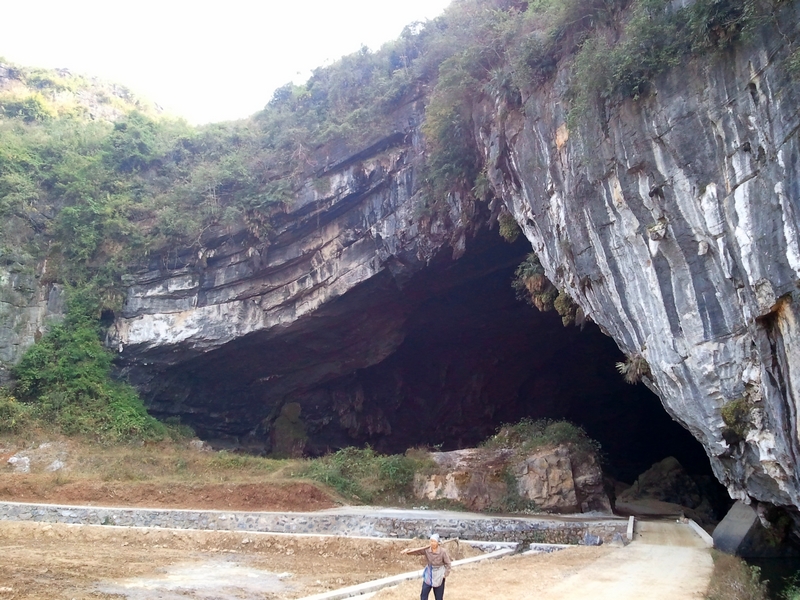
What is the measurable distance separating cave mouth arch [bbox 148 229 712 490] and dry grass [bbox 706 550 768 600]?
36.7 feet

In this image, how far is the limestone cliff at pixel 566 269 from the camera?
7.73m

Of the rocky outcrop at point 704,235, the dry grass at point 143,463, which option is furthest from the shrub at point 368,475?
the rocky outcrop at point 704,235

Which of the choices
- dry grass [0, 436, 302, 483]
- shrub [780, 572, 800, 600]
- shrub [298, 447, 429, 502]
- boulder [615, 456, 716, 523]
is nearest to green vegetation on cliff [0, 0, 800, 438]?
dry grass [0, 436, 302, 483]

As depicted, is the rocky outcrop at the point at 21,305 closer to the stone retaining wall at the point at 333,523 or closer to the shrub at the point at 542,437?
the stone retaining wall at the point at 333,523

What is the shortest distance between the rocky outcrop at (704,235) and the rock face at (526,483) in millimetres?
5513

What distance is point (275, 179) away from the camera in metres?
21.6

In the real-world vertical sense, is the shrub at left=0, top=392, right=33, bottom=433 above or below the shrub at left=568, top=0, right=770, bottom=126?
below

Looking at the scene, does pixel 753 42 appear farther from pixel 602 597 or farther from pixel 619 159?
pixel 602 597

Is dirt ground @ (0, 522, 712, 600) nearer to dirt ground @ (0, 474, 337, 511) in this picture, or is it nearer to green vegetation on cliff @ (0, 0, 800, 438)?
dirt ground @ (0, 474, 337, 511)

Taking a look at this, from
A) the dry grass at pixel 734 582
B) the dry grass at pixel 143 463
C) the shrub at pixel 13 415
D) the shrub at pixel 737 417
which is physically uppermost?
the shrub at pixel 13 415

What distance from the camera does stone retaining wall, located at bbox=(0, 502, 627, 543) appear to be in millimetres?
12039

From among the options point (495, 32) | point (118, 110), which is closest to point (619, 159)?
point (495, 32)

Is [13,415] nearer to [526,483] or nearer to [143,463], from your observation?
[143,463]

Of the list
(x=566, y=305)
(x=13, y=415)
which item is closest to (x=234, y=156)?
(x=13, y=415)
